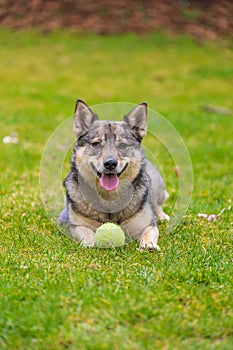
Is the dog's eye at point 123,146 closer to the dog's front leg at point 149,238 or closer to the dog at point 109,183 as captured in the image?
the dog at point 109,183

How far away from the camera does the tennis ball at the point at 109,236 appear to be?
15.7 ft

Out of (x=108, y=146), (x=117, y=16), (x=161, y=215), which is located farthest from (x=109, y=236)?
(x=117, y=16)

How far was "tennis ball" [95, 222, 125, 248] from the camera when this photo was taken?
4785 mm

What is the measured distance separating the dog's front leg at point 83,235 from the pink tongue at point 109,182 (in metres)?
0.44

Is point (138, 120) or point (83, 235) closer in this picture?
point (83, 235)

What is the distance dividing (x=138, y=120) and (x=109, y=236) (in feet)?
3.77

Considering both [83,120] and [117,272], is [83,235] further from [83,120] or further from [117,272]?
[83,120]

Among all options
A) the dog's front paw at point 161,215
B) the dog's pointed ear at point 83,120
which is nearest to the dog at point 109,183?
the dog's pointed ear at point 83,120

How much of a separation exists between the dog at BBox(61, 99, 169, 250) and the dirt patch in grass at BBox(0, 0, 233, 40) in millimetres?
17102

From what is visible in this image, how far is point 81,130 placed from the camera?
17.0 ft

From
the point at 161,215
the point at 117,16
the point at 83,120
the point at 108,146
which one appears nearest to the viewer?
the point at 108,146

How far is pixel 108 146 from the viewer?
489cm

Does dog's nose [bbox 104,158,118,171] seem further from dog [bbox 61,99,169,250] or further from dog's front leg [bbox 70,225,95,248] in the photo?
dog's front leg [bbox 70,225,95,248]

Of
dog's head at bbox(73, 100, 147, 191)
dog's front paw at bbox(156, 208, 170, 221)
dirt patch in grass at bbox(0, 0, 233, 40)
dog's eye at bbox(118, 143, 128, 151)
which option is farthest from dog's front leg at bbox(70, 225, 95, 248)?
dirt patch in grass at bbox(0, 0, 233, 40)
